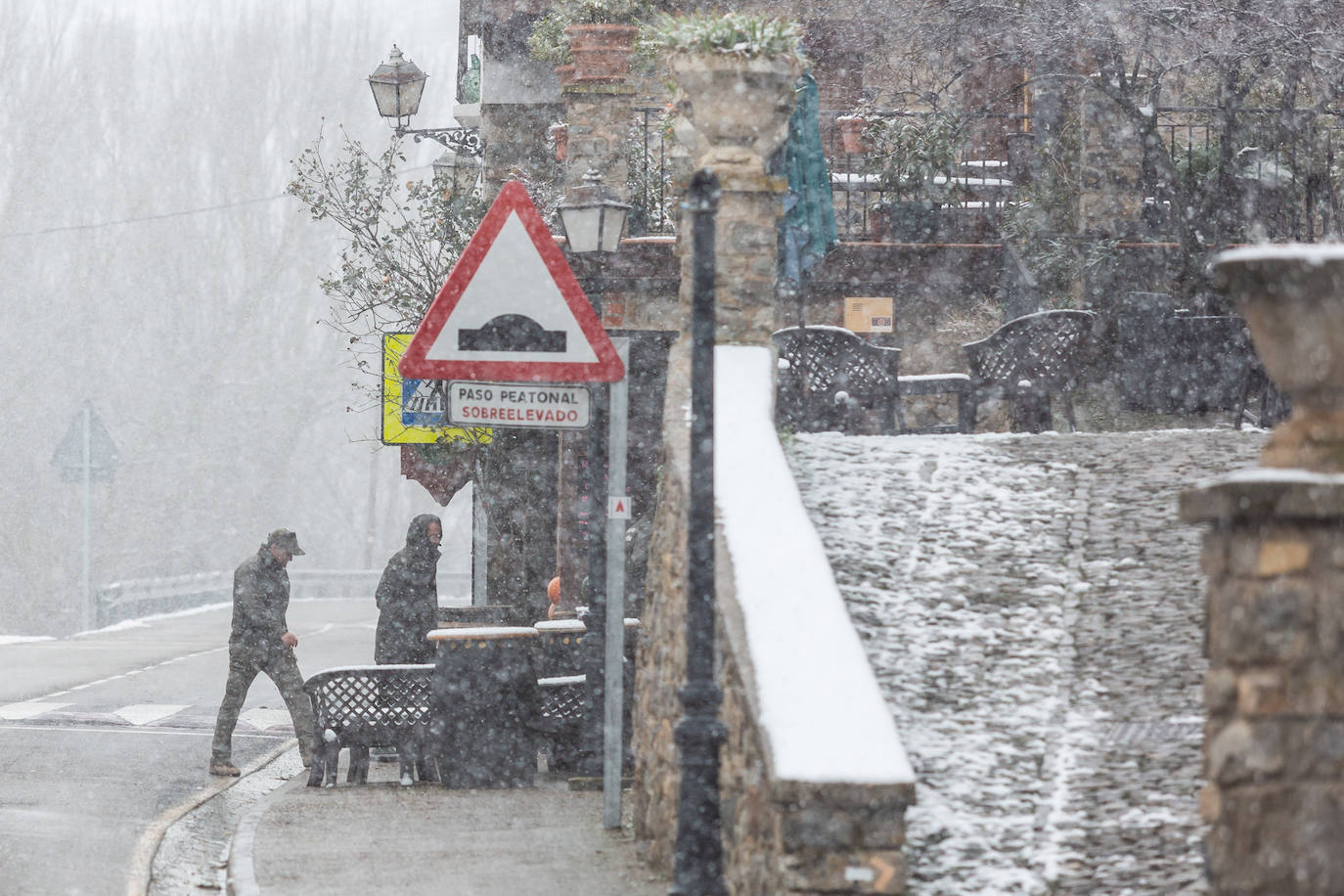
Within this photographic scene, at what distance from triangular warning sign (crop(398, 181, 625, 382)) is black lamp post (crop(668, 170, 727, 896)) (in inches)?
52.4

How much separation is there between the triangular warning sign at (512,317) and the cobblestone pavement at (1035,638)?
1567 mm

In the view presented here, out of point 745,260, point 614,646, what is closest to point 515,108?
point 745,260

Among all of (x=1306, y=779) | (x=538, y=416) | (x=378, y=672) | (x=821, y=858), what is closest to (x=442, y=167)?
(x=378, y=672)

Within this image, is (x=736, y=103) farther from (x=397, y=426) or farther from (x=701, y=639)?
(x=397, y=426)

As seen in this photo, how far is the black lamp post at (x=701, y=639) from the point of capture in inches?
213

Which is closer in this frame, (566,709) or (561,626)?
(566,709)

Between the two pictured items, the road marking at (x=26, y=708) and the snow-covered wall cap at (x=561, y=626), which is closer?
the snow-covered wall cap at (x=561, y=626)

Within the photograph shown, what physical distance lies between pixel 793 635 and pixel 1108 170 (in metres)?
11.0

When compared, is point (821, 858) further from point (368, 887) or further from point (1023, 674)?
point (368, 887)

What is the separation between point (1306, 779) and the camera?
380 cm

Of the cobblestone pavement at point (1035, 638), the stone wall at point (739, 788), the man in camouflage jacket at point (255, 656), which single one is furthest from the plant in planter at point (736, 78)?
the man in camouflage jacket at point (255, 656)

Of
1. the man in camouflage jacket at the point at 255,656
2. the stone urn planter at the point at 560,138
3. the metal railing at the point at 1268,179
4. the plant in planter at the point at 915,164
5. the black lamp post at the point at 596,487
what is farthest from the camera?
the stone urn planter at the point at 560,138

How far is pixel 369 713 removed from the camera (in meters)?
10.7

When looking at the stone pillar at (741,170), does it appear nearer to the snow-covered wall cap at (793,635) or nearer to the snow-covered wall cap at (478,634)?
the snow-covered wall cap at (793,635)
